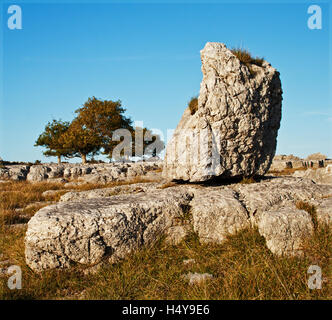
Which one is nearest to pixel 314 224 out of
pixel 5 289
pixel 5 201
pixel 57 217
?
pixel 57 217

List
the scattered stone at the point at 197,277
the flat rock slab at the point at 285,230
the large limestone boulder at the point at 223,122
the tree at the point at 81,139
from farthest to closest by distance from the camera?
the tree at the point at 81,139 → the large limestone boulder at the point at 223,122 → the flat rock slab at the point at 285,230 → the scattered stone at the point at 197,277

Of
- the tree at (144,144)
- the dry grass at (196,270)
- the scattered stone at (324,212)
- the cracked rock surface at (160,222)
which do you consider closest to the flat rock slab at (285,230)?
the cracked rock surface at (160,222)

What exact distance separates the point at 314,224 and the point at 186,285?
2.79 m

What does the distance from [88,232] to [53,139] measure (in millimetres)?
43739

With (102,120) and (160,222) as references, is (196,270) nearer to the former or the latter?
(160,222)

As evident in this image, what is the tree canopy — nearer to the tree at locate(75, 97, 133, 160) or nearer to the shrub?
the tree at locate(75, 97, 133, 160)

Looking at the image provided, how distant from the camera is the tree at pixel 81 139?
41844mm

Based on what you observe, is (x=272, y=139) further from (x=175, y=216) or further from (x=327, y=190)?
(x=175, y=216)

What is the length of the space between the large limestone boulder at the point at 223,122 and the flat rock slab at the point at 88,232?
7.05 ft

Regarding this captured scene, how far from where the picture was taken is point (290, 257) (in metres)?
5.14

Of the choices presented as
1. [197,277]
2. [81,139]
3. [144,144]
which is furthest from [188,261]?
[144,144]

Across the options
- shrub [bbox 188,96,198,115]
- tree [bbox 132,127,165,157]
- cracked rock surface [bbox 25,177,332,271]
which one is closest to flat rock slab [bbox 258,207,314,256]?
cracked rock surface [bbox 25,177,332,271]

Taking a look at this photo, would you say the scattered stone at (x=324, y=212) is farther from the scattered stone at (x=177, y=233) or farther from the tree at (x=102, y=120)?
the tree at (x=102, y=120)
